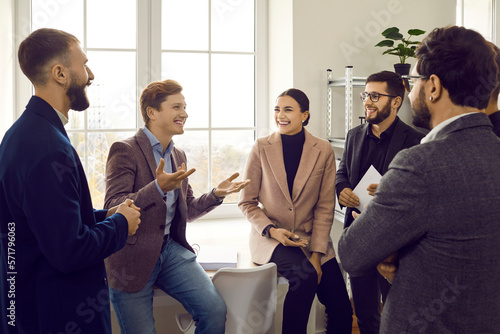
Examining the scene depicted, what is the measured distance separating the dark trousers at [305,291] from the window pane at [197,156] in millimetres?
1020

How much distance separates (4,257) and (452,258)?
1178 mm

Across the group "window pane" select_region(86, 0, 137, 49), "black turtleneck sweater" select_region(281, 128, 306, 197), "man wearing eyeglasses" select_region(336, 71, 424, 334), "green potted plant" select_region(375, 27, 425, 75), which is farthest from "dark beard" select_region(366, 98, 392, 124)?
"window pane" select_region(86, 0, 137, 49)

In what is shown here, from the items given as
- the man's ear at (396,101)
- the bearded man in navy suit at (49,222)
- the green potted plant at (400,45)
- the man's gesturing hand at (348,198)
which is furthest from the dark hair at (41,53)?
the green potted plant at (400,45)

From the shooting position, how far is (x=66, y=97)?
1367 millimetres

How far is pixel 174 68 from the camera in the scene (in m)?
2.94

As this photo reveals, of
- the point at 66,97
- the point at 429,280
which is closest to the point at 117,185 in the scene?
the point at 66,97

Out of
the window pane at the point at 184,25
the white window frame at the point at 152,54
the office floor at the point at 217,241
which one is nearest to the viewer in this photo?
the office floor at the point at 217,241

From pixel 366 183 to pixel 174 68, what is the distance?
5.09 ft

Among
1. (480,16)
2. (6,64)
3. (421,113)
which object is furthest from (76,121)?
(480,16)

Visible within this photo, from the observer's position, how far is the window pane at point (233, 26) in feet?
9.84

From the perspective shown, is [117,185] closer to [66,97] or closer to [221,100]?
[66,97]

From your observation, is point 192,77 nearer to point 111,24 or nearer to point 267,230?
point 111,24

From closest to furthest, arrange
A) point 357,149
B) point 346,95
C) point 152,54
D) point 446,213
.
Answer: point 446,213 < point 357,149 < point 346,95 < point 152,54

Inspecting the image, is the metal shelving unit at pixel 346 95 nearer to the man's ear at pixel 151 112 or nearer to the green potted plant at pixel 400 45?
the green potted plant at pixel 400 45
